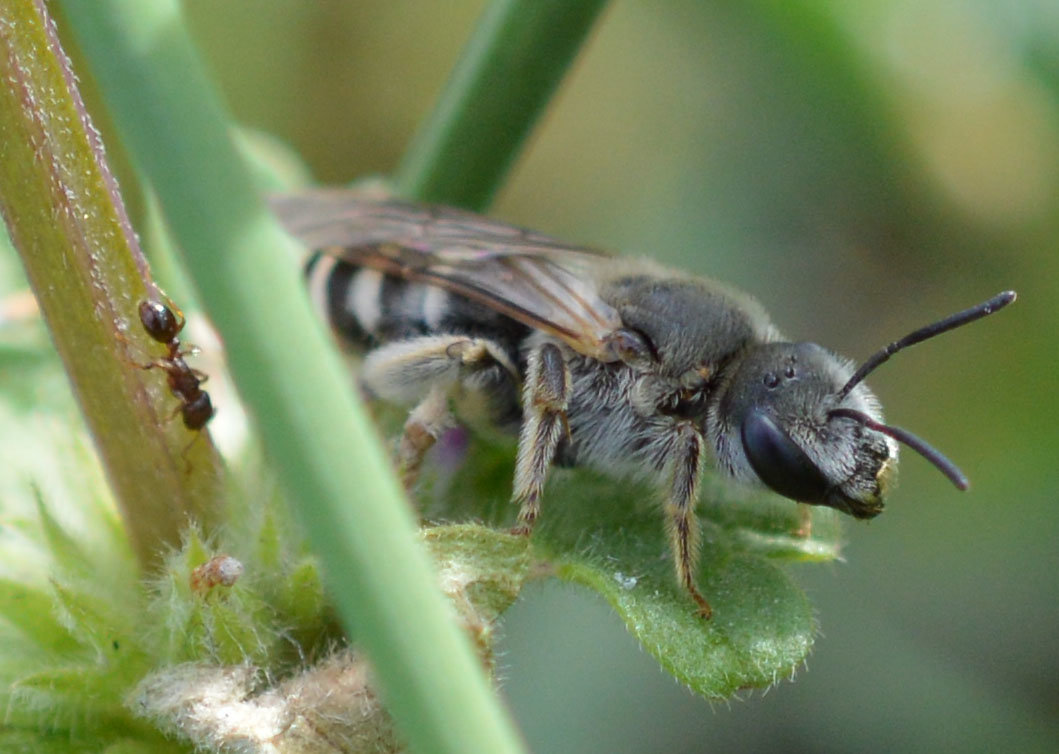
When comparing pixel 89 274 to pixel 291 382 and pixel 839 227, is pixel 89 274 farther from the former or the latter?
pixel 839 227

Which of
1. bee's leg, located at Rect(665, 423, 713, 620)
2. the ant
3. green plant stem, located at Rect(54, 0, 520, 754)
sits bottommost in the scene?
the ant

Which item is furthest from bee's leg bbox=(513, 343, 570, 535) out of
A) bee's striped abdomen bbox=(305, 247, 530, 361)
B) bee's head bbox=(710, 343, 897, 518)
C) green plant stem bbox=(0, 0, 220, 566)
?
green plant stem bbox=(0, 0, 220, 566)

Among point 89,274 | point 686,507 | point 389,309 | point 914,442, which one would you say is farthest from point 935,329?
point 89,274

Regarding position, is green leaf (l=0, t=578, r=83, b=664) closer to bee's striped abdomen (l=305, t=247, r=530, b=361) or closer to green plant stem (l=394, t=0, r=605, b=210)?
bee's striped abdomen (l=305, t=247, r=530, b=361)

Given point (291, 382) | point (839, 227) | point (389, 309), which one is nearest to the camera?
point (291, 382)

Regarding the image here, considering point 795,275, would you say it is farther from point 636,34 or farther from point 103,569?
point 103,569

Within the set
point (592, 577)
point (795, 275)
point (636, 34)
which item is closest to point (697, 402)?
point (592, 577)
